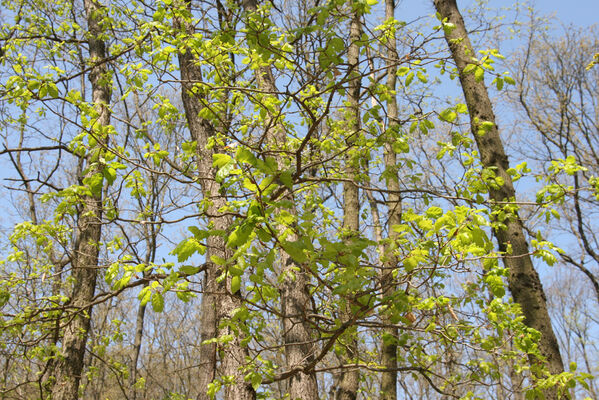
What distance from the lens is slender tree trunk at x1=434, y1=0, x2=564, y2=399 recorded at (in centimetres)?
337

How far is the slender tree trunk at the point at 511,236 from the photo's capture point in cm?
Answer: 337

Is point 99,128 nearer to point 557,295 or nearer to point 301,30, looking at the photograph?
point 301,30

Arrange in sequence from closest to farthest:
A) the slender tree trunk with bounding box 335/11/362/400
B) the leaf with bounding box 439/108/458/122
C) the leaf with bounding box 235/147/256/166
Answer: the leaf with bounding box 235/147/256/166 < the leaf with bounding box 439/108/458/122 < the slender tree trunk with bounding box 335/11/362/400

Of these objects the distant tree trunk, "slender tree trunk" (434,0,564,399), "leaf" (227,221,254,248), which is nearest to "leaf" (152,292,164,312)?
"leaf" (227,221,254,248)

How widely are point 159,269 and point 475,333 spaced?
7.67 feet

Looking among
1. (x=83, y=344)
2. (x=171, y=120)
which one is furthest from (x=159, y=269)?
(x=83, y=344)

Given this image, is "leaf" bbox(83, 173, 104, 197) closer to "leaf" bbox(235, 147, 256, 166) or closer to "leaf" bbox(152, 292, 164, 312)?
"leaf" bbox(152, 292, 164, 312)

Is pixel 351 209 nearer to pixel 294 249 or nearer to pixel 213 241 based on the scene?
pixel 213 241

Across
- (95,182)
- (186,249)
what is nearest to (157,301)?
(186,249)

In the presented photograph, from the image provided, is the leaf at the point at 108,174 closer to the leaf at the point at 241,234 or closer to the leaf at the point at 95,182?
the leaf at the point at 95,182

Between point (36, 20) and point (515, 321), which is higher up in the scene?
point (36, 20)

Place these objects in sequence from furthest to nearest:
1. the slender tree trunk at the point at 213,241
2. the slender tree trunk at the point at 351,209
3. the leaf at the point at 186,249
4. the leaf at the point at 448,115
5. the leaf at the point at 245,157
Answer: the slender tree trunk at the point at 213,241
the slender tree trunk at the point at 351,209
the leaf at the point at 448,115
the leaf at the point at 186,249
the leaf at the point at 245,157

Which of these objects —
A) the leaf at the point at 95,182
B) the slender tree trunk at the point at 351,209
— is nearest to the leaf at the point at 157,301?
the leaf at the point at 95,182

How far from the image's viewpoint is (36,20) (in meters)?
6.51
